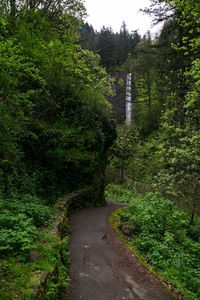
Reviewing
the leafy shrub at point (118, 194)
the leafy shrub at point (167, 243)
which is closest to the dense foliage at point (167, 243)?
the leafy shrub at point (167, 243)

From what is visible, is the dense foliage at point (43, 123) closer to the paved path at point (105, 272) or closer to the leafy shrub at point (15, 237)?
the leafy shrub at point (15, 237)

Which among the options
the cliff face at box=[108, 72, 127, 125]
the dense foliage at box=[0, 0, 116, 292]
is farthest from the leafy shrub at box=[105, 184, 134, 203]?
the cliff face at box=[108, 72, 127, 125]

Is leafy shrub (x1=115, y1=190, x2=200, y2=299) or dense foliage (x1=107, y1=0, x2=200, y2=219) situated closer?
leafy shrub (x1=115, y1=190, x2=200, y2=299)

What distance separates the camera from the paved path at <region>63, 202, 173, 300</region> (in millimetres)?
3869

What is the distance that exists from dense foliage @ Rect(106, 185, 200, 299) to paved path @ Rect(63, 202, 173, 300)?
0.55 m

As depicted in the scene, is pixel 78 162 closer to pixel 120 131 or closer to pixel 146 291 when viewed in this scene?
pixel 146 291

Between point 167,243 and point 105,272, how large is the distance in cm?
291

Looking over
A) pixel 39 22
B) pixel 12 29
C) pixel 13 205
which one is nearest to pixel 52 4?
pixel 39 22

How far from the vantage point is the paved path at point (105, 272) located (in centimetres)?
387

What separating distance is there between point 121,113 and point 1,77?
2838 cm

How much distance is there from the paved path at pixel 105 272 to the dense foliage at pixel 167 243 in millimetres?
545

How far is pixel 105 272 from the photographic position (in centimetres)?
455

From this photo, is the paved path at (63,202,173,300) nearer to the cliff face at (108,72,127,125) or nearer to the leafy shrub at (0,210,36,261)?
the leafy shrub at (0,210,36,261)

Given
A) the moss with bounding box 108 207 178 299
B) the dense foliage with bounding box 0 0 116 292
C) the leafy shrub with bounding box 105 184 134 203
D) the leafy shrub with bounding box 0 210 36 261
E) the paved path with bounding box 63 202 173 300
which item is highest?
the dense foliage with bounding box 0 0 116 292
